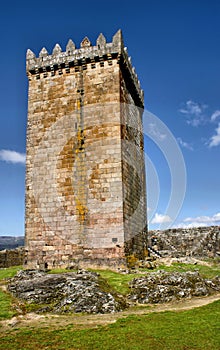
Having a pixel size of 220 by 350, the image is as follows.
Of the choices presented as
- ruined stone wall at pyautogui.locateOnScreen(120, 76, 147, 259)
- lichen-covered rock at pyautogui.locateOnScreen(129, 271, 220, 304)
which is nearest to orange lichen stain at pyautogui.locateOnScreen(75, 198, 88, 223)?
ruined stone wall at pyautogui.locateOnScreen(120, 76, 147, 259)

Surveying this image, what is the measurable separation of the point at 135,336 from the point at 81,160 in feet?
34.3

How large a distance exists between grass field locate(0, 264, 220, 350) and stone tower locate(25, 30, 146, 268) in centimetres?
647

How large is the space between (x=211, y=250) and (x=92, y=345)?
19.3 meters

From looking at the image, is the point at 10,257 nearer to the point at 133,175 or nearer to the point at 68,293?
the point at 133,175

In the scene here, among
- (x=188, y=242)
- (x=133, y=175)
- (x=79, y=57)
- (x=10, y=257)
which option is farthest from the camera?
(x=188, y=242)

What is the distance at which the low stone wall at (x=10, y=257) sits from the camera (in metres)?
22.7

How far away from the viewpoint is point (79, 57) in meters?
17.5

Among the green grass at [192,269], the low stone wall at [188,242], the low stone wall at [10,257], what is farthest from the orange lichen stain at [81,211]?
the low stone wall at [188,242]

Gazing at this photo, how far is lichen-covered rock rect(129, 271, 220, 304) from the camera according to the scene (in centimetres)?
1047

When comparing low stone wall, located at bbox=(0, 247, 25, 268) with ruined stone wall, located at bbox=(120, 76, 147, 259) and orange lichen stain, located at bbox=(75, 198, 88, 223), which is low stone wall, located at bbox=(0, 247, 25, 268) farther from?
ruined stone wall, located at bbox=(120, 76, 147, 259)

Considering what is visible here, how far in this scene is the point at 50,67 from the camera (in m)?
18.1

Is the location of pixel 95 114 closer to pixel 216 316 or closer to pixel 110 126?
pixel 110 126

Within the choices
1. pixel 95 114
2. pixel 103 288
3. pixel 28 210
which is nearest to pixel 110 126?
pixel 95 114

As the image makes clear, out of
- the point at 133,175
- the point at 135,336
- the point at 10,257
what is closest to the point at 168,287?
the point at 135,336
